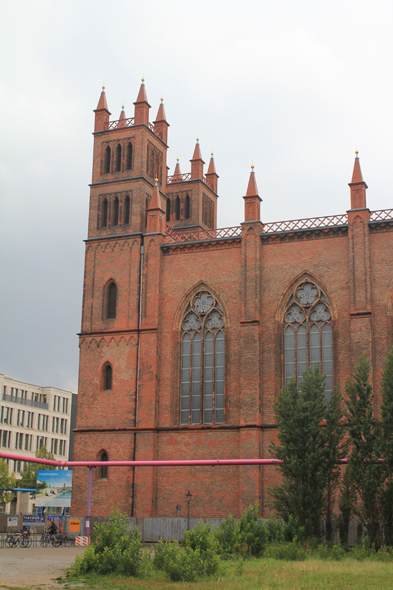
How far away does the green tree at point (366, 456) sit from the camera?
2856 cm

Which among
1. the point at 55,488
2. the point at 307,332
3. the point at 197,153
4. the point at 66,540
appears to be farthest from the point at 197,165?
the point at 66,540

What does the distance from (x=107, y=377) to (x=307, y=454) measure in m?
15.5

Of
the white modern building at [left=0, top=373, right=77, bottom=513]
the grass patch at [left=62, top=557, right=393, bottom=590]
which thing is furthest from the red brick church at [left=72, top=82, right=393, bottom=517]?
the white modern building at [left=0, top=373, right=77, bottom=513]

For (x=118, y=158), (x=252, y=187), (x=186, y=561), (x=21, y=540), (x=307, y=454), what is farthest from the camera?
(x=118, y=158)

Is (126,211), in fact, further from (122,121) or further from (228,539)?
(228,539)

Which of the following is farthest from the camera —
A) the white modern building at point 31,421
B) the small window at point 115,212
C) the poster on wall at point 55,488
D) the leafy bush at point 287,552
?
the white modern building at point 31,421

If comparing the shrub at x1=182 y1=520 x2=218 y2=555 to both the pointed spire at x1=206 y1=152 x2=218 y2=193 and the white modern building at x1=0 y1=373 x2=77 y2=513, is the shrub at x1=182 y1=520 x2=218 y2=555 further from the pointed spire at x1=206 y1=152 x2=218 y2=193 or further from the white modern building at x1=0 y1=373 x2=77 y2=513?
the white modern building at x1=0 y1=373 x2=77 y2=513

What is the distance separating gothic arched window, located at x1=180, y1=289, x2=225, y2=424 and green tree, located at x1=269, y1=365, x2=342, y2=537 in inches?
321

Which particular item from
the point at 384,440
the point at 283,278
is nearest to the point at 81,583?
the point at 384,440

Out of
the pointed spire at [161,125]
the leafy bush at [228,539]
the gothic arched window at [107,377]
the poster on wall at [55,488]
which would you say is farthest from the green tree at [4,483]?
the leafy bush at [228,539]

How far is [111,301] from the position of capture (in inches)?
1725

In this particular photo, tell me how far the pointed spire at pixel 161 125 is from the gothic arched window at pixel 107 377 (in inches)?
634

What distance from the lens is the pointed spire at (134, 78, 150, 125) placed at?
4600 cm

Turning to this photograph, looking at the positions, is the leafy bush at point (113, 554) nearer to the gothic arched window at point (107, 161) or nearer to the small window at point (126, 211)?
the small window at point (126, 211)
